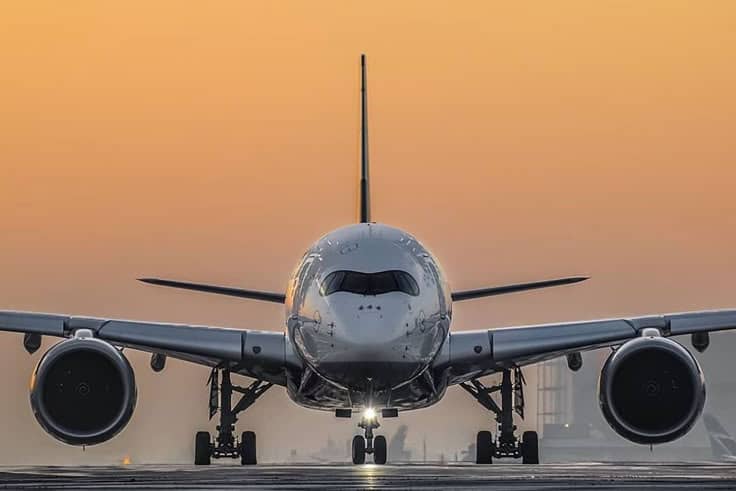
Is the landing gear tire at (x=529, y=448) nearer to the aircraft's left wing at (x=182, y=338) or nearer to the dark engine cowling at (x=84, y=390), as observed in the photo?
the aircraft's left wing at (x=182, y=338)

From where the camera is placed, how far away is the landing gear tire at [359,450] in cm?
4044

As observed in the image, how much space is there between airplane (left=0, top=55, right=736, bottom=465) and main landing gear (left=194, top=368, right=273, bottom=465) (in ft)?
0.54

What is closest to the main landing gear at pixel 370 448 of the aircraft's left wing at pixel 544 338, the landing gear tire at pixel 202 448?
the aircraft's left wing at pixel 544 338

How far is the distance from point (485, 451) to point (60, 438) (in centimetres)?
1062

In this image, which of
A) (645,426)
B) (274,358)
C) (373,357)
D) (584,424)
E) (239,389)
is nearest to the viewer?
(373,357)

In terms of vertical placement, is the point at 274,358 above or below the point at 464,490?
above

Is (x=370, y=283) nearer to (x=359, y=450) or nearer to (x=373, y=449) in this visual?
(x=373, y=449)

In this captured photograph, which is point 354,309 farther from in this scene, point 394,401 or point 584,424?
point 584,424

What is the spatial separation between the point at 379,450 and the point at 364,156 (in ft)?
21.9

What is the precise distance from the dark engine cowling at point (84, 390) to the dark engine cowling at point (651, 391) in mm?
8105

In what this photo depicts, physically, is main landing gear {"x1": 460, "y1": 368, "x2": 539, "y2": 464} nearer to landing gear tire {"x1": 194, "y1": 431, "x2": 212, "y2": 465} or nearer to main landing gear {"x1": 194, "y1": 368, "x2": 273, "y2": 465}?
main landing gear {"x1": 194, "y1": 368, "x2": 273, "y2": 465}

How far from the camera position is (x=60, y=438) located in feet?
97.5

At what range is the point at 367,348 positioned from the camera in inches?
1112

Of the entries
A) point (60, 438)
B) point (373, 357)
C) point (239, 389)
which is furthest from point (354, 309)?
point (239, 389)
